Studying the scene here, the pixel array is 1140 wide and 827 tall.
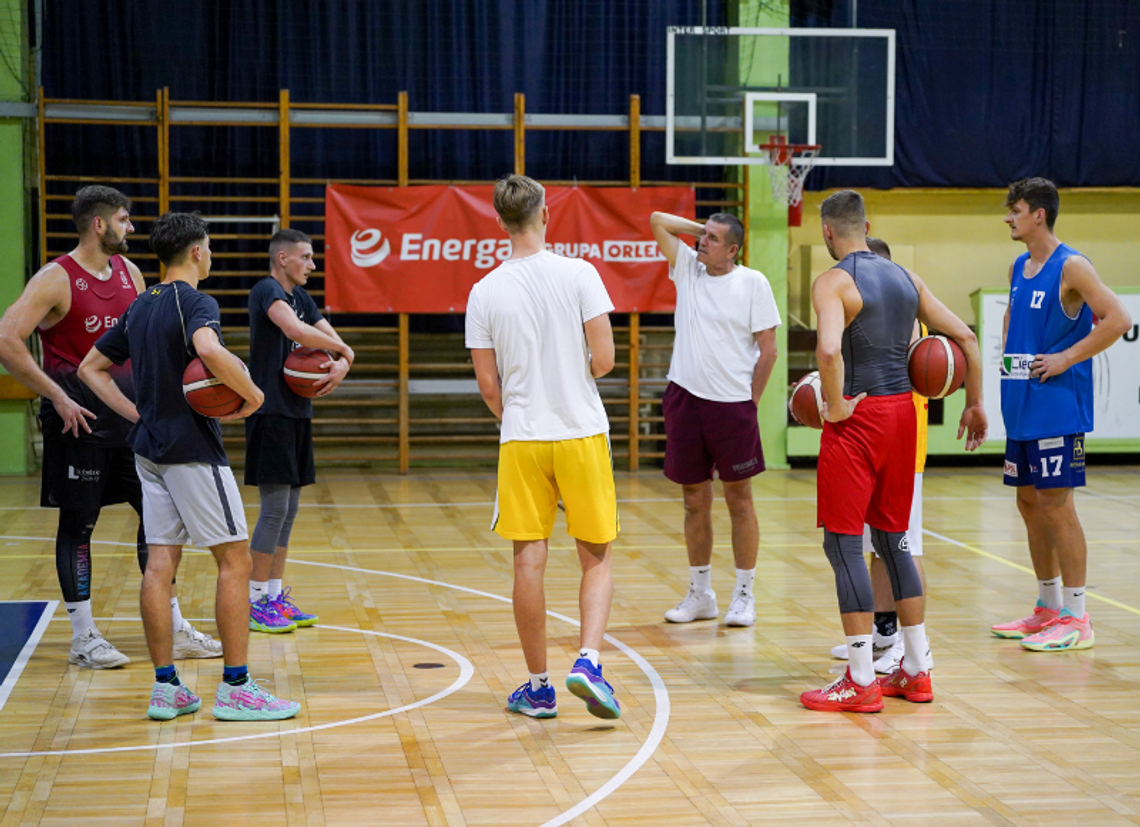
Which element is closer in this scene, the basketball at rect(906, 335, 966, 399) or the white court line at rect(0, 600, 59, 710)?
the basketball at rect(906, 335, 966, 399)

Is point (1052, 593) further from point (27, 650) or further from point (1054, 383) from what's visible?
point (27, 650)

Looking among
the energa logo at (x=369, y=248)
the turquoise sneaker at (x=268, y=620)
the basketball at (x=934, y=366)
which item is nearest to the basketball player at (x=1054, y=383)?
the basketball at (x=934, y=366)

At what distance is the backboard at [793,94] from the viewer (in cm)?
1004

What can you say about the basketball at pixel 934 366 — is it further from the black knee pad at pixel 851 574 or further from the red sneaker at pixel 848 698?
the red sneaker at pixel 848 698

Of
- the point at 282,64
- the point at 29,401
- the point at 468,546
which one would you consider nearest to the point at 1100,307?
the point at 468,546

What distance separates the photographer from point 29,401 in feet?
34.0

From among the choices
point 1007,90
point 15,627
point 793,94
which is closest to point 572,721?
point 15,627

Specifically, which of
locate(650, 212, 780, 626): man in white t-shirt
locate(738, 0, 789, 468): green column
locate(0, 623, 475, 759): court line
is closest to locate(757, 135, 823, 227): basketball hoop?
locate(738, 0, 789, 468): green column

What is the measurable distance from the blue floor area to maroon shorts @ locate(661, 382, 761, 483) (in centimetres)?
271

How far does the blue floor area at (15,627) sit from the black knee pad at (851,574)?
2939 millimetres

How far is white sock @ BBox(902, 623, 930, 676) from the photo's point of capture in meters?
4.10

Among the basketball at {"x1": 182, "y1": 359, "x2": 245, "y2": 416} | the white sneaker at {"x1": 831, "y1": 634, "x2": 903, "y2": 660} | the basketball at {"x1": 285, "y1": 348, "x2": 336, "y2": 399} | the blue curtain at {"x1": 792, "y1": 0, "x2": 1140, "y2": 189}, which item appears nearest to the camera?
the basketball at {"x1": 182, "y1": 359, "x2": 245, "y2": 416}

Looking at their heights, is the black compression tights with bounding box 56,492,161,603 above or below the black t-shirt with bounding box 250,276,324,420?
below

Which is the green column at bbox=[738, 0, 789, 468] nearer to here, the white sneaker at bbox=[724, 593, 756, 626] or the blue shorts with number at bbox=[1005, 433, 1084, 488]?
the white sneaker at bbox=[724, 593, 756, 626]
